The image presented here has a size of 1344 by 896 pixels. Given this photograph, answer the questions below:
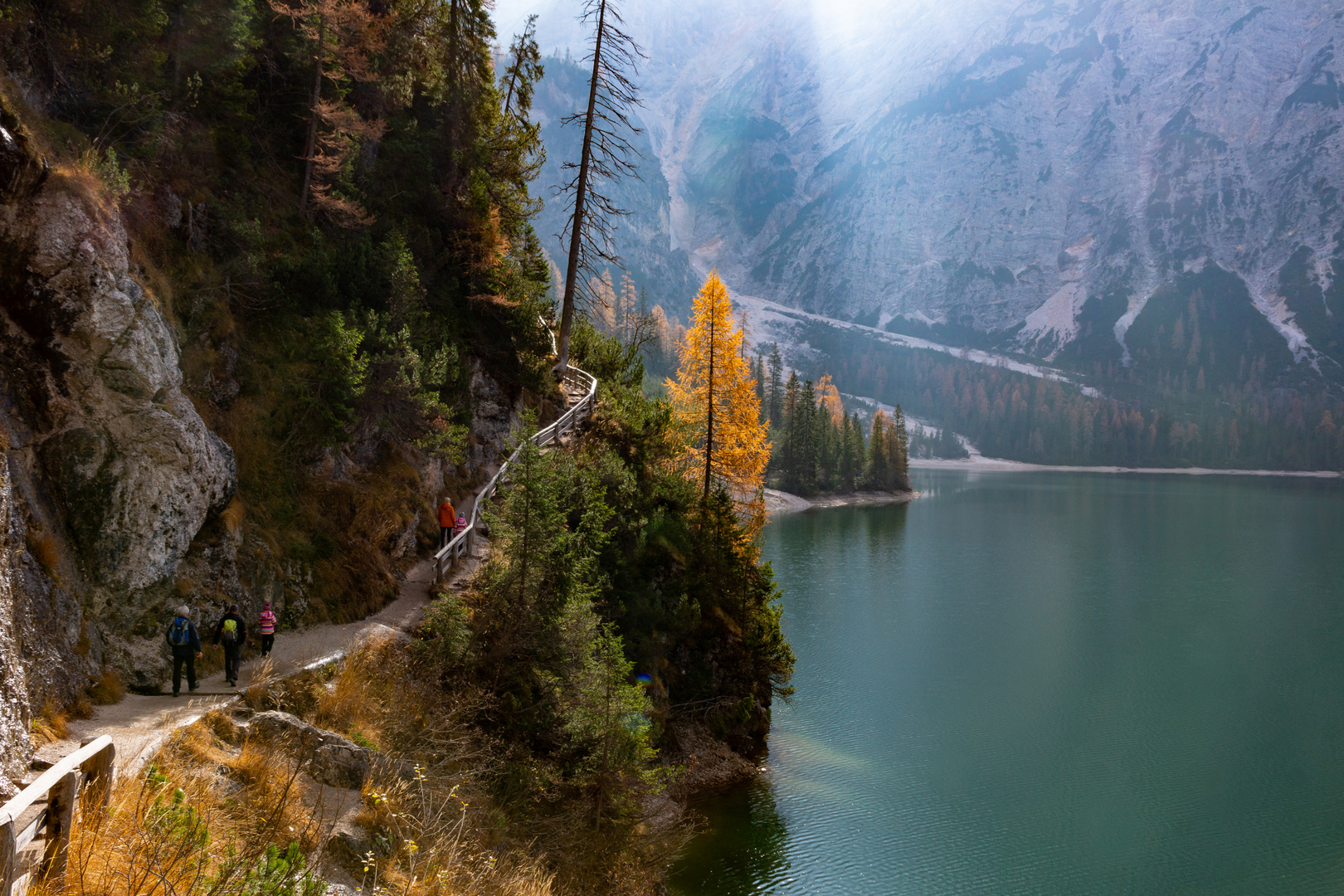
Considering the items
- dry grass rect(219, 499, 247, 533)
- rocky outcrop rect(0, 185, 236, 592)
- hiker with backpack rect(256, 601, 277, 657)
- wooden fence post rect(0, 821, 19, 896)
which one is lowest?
hiker with backpack rect(256, 601, 277, 657)

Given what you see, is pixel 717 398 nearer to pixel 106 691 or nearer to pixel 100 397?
pixel 100 397

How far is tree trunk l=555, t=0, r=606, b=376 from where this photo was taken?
1032 inches

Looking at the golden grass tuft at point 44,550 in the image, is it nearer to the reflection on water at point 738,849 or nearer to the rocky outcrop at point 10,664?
the rocky outcrop at point 10,664

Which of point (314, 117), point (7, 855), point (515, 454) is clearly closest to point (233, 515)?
point (515, 454)

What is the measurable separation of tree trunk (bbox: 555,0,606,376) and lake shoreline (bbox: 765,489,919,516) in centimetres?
6018

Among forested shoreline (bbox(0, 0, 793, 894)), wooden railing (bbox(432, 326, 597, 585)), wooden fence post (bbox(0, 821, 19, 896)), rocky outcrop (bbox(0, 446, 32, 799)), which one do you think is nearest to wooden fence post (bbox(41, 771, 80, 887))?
forested shoreline (bbox(0, 0, 793, 894))

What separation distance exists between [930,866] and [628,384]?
2003 centimetres

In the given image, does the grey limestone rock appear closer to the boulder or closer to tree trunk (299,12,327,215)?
the boulder

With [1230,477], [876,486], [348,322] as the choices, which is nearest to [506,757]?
[348,322]

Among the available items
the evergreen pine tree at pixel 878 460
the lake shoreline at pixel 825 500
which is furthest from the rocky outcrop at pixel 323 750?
the evergreen pine tree at pixel 878 460

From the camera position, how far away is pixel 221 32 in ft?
61.1

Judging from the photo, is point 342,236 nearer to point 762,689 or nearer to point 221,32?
point 221,32

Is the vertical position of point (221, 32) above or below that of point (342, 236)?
above

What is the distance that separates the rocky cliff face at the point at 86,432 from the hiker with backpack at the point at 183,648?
523 millimetres
